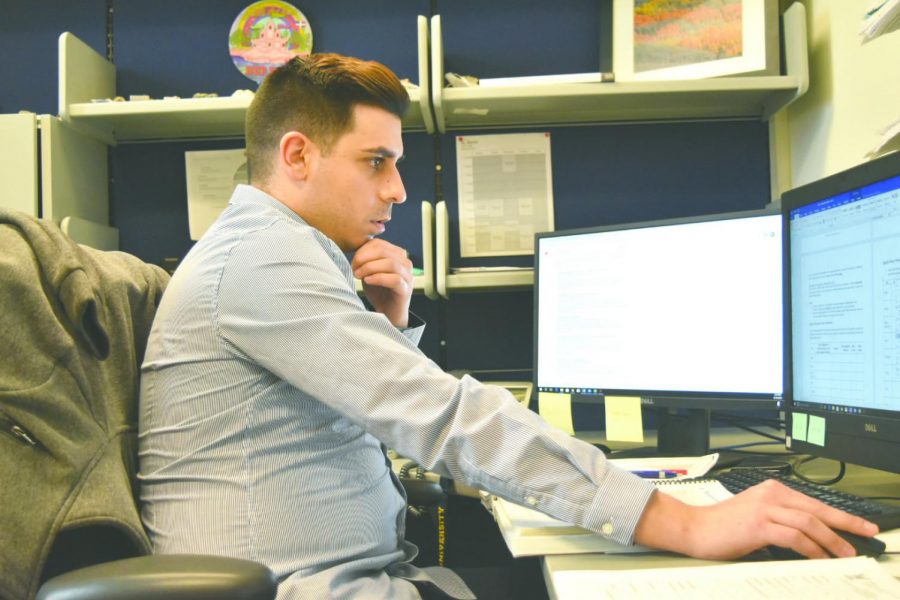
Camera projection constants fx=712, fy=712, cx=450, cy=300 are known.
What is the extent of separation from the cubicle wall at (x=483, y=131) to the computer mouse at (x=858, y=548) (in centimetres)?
113

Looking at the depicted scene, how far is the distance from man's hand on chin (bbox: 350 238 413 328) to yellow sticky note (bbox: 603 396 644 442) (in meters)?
0.43

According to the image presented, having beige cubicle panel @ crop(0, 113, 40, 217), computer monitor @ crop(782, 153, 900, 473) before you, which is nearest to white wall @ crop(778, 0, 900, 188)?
computer monitor @ crop(782, 153, 900, 473)

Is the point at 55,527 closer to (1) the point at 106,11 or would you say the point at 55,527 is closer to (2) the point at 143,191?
(2) the point at 143,191

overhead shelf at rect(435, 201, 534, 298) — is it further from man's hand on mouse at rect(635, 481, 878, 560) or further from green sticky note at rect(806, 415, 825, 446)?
man's hand on mouse at rect(635, 481, 878, 560)

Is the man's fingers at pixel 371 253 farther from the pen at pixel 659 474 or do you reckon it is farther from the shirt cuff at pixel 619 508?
the shirt cuff at pixel 619 508

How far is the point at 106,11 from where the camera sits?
1.88 metres

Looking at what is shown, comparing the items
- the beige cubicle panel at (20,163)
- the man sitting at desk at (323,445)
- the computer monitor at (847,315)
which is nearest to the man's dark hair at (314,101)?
the man sitting at desk at (323,445)

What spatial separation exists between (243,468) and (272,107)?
1.99 feet

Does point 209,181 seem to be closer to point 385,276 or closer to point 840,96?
point 385,276

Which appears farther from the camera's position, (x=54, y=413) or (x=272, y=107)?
(x=272, y=107)

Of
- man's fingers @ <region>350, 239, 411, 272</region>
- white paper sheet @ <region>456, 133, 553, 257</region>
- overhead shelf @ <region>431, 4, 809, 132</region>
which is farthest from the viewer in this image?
white paper sheet @ <region>456, 133, 553, 257</region>

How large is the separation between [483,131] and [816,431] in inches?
44.8

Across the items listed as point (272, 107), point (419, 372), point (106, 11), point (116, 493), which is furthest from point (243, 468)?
point (106, 11)

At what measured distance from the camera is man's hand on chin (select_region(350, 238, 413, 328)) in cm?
129
